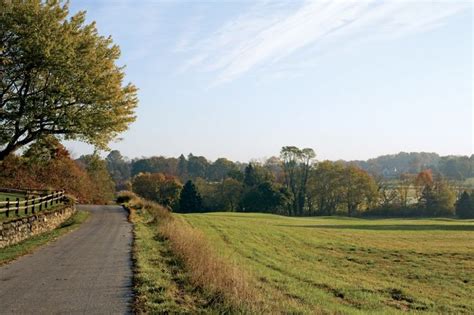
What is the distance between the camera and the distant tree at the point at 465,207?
79.2 m

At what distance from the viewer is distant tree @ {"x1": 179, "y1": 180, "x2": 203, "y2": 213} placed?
84.2 meters

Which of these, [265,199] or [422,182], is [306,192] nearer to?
[265,199]

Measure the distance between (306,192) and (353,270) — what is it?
76.8 metres

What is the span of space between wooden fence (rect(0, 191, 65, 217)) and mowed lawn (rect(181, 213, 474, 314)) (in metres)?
10.1

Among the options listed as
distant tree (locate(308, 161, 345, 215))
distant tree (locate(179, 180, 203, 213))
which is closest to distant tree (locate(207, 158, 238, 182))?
distant tree (locate(308, 161, 345, 215))

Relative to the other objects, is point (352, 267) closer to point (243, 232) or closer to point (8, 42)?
point (243, 232)

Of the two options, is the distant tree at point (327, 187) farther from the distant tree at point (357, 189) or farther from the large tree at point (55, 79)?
the large tree at point (55, 79)

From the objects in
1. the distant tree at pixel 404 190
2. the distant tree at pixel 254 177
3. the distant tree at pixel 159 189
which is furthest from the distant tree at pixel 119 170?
the distant tree at pixel 404 190

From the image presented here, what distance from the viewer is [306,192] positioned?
319 feet

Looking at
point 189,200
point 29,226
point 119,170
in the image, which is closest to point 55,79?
point 29,226

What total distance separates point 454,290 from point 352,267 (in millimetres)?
5340

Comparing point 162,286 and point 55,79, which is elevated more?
point 55,79

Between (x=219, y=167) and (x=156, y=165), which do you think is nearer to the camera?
(x=156, y=165)

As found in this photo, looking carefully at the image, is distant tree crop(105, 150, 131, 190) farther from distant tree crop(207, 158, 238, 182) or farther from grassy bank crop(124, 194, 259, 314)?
grassy bank crop(124, 194, 259, 314)
